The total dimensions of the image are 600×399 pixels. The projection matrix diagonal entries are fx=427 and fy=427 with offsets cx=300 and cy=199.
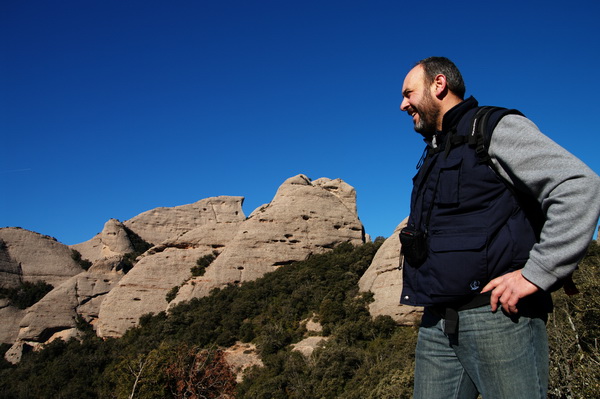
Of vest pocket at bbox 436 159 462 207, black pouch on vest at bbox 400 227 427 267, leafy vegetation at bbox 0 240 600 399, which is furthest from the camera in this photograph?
leafy vegetation at bbox 0 240 600 399

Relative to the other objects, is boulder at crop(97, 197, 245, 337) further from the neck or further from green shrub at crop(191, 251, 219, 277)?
the neck

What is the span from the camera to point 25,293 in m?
37.3

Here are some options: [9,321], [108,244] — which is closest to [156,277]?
[9,321]

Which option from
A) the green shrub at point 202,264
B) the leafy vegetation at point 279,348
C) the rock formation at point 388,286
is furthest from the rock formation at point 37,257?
the rock formation at point 388,286

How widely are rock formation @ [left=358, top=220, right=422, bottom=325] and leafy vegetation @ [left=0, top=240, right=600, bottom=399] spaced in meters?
0.54

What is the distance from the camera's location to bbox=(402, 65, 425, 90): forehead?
2.00m

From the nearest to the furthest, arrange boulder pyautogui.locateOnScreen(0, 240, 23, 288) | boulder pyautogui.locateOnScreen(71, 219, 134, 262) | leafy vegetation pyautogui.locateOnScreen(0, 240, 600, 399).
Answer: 1. leafy vegetation pyautogui.locateOnScreen(0, 240, 600, 399)
2. boulder pyautogui.locateOnScreen(0, 240, 23, 288)
3. boulder pyautogui.locateOnScreen(71, 219, 134, 262)

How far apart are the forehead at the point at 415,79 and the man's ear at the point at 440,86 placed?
67 mm

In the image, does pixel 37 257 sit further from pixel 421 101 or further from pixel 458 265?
pixel 458 265

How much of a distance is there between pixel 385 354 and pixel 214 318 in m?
12.7

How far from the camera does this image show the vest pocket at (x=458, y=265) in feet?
5.32

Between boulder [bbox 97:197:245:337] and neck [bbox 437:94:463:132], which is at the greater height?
boulder [bbox 97:197:245:337]

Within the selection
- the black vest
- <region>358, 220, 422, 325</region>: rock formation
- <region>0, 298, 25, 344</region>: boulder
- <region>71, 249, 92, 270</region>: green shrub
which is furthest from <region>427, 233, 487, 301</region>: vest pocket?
<region>71, 249, 92, 270</region>: green shrub

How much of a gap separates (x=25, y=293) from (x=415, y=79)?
43847 millimetres
